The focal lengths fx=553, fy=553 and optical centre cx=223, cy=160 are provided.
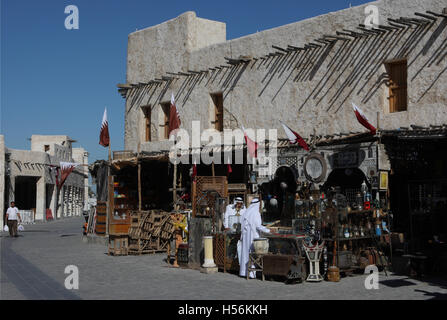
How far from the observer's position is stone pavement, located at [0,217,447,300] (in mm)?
8992

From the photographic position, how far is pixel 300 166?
14.7m

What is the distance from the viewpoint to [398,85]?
13578 millimetres

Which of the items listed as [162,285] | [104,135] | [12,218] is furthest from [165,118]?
[162,285]

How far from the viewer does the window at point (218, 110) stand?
18.2m

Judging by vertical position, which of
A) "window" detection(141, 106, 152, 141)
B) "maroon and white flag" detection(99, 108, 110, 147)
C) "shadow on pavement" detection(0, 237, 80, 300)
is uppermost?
"window" detection(141, 106, 152, 141)

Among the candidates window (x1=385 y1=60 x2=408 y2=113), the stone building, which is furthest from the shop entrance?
window (x1=385 y1=60 x2=408 y2=113)

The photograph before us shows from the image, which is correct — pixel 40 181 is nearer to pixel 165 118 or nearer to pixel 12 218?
pixel 12 218

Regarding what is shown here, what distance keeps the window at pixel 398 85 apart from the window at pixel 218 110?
6.20 meters

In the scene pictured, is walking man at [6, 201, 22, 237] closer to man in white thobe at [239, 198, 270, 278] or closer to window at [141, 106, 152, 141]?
window at [141, 106, 152, 141]

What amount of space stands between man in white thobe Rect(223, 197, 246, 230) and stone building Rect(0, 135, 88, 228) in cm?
1933

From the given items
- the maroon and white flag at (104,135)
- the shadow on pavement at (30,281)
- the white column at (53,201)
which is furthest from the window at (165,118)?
the white column at (53,201)

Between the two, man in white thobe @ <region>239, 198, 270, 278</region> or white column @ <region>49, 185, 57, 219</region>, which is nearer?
man in white thobe @ <region>239, 198, 270, 278</region>
